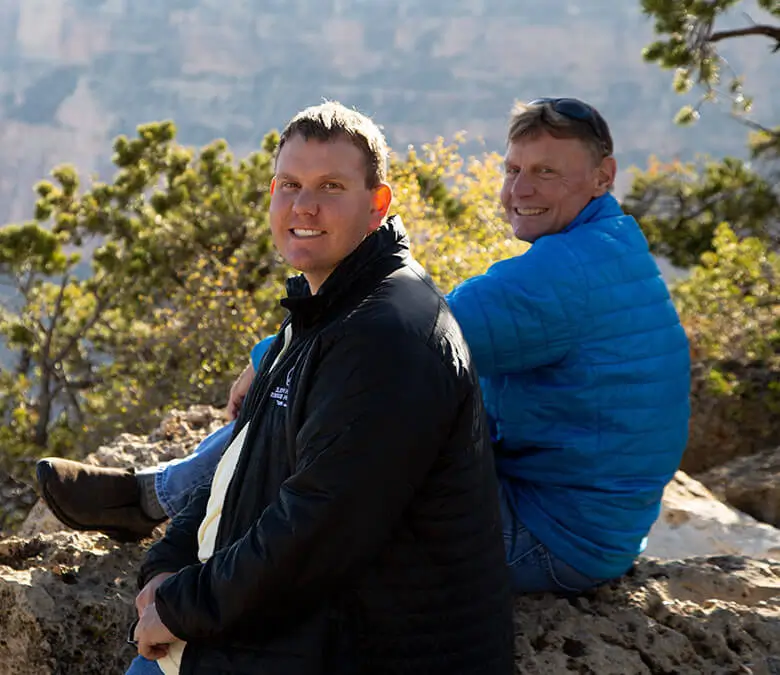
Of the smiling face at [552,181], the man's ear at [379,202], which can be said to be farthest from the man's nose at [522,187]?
the man's ear at [379,202]

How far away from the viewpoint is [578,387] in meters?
2.42

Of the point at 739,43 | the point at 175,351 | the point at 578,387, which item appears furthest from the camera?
the point at 739,43

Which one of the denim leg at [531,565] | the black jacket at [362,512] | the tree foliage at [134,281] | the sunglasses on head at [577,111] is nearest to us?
the black jacket at [362,512]

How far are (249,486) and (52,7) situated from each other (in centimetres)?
9634

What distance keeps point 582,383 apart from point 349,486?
0.89m

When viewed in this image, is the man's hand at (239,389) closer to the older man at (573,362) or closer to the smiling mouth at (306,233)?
the older man at (573,362)

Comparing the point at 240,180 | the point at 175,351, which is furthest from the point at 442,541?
the point at 240,180

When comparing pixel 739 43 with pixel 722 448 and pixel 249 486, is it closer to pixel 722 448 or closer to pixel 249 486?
pixel 722 448

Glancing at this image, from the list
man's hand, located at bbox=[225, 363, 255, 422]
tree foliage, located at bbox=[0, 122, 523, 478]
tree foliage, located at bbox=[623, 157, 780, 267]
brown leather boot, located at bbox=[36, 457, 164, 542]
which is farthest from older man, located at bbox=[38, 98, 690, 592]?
tree foliage, located at bbox=[623, 157, 780, 267]

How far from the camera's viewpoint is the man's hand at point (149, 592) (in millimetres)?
2008

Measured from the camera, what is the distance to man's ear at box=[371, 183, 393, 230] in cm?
203

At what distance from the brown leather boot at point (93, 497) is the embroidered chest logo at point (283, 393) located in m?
1.13

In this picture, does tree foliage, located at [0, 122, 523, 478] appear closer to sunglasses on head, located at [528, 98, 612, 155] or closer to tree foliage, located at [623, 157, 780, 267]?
tree foliage, located at [623, 157, 780, 267]

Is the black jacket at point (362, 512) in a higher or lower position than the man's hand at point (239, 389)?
lower
